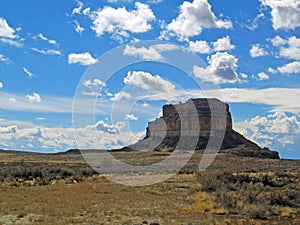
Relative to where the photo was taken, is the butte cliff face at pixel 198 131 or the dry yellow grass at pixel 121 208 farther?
the butte cliff face at pixel 198 131

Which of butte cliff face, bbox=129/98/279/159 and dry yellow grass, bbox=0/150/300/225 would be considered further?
butte cliff face, bbox=129/98/279/159

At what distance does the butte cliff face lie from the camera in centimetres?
11443

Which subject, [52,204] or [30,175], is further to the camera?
[30,175]

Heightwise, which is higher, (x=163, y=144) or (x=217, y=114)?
(x=217, y=114)

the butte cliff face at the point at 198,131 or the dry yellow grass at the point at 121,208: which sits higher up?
the butte cliff face at the point at 198,131

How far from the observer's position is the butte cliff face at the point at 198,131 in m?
114

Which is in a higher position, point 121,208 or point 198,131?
point 198,131

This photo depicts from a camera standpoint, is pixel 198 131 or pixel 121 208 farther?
pixel 198 131

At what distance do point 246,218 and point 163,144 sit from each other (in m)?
105

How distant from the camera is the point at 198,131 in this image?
125 metres

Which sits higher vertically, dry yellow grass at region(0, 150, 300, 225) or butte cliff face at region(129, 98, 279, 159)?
butte cliff face at region(129, 98, 279, 159)

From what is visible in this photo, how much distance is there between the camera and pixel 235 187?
1113 inches

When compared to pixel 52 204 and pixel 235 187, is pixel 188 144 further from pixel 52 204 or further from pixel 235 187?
pixel 52 204

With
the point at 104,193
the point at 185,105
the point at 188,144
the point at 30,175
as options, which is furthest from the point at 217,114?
the point at 104,193
